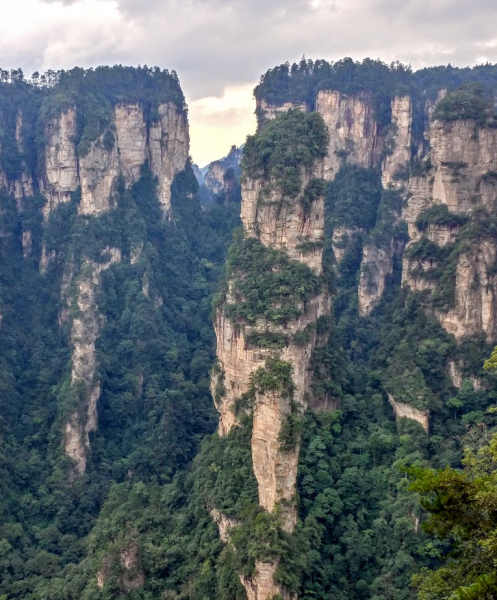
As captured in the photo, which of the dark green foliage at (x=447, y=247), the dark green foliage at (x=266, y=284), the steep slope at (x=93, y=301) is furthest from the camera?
the steep slope at (x=93, y=301)

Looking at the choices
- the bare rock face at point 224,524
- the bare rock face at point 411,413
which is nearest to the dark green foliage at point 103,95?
the bare rock face at point 411,413

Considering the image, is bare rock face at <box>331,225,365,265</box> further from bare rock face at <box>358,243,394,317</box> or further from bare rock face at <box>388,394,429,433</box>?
bare rock face at <box>388,394,429,433</box>

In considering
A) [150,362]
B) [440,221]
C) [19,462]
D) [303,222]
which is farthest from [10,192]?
[440,221]

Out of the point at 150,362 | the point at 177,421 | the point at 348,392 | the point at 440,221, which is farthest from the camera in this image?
the point at 150,362

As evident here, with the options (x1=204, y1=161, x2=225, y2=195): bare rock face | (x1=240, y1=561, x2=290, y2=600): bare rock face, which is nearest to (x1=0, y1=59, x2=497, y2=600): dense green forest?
(x1=240, y1=561, x2=290, y2=600): bare rock face

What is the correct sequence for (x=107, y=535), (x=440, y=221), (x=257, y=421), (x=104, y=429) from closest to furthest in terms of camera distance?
(x=257, y=421)
(x=107, y=535)
(x=440, y=221)
(x=104, y=429)

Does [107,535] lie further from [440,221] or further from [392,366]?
[440,221]

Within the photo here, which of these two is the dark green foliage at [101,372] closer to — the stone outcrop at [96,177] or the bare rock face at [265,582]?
the stone outcrop at [96,177]
